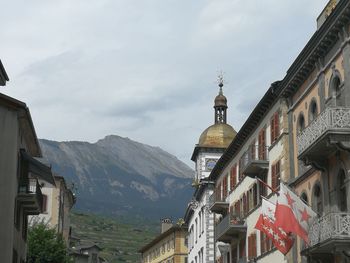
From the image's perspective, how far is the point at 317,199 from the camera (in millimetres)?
35219

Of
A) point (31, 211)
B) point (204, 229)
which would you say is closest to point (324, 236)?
point (31, 211)

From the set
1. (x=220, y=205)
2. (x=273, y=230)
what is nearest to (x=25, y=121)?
(x=273, y=230)

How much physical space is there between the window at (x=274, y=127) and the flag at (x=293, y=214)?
10.3m

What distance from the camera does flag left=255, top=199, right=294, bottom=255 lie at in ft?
114

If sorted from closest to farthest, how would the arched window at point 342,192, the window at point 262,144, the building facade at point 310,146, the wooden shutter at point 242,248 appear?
the building facade at point 310,146
the arched window at point 342,192
the window at point 262,144
the wooden shutter at point 242,248

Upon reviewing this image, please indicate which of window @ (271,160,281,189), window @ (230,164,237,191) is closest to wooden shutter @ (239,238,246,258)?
window @ (230,164,237,191)

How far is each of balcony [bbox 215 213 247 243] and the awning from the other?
1694 centimetres

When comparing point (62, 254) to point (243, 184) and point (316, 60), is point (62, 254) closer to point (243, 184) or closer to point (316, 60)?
point (243, 184)

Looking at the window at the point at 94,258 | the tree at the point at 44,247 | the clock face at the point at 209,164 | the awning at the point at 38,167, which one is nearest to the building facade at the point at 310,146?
the awning at the point at 38,167

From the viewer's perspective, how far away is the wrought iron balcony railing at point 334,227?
95.2ft

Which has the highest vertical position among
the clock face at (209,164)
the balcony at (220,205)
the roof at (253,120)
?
the clock face at (209,164)

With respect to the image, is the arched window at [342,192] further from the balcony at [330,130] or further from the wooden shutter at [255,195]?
the wooden shutter at [255,195]

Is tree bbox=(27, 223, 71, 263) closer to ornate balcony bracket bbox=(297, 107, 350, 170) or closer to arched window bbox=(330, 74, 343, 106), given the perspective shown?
ornate balcony bracket bbox=(297, 107, 350, 170)

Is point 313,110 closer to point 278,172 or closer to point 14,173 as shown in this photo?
point 278,172
